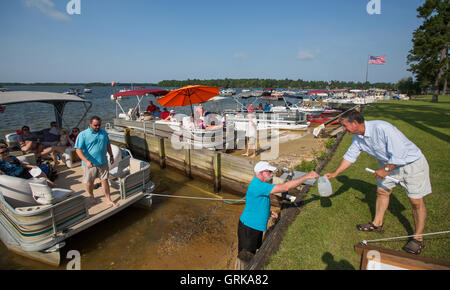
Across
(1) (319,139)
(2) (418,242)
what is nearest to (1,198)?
(2) (418,242)

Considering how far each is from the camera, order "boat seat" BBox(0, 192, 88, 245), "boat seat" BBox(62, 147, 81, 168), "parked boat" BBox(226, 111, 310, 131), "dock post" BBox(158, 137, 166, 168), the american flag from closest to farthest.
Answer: "boat seat" BBox(0, 192, 88, 245) < "boat seat" BBox(62, 147, 81, 168) < "dock post" BBox(158, 137, 166, 168) < "parked boat" BBox(226, 111, 310, 131) < the american flag

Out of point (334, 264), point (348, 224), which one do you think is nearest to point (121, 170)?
point (334, 264)

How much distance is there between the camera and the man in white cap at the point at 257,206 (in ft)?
9.96

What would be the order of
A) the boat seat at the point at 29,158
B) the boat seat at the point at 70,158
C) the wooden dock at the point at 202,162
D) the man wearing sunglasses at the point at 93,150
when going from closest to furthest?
the man wearing sunglasses at the point at 93,150 → the boat seat at the point at 29,158 → the boat seat at the point at 70,158 → the wooden dock at the point at 202,162

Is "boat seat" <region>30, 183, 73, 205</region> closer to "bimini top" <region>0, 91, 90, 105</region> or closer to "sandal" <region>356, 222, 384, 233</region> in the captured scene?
"bimini top" <region>0, 91, 90, 105</region>

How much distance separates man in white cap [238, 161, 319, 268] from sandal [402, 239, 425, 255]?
189 cm

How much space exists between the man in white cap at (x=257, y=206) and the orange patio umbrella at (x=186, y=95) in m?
6.40

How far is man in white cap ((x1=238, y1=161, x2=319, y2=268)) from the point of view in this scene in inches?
120

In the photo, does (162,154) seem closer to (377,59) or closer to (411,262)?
(411,262)

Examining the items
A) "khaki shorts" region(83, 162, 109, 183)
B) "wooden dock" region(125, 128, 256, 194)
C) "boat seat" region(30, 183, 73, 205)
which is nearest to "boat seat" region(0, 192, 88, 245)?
"boat seat" region(30, 183, 73, 205)

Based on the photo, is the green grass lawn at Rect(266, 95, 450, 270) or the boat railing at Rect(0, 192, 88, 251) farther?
the boat railing at Rect(0, 192, 88, 251)

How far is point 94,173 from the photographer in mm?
4977

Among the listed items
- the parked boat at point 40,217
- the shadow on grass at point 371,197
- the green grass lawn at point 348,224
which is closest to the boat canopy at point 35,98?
the parked boat at point 40,217

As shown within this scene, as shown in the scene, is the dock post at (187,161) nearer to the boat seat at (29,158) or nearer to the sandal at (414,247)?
the boat seat at (29,158)
